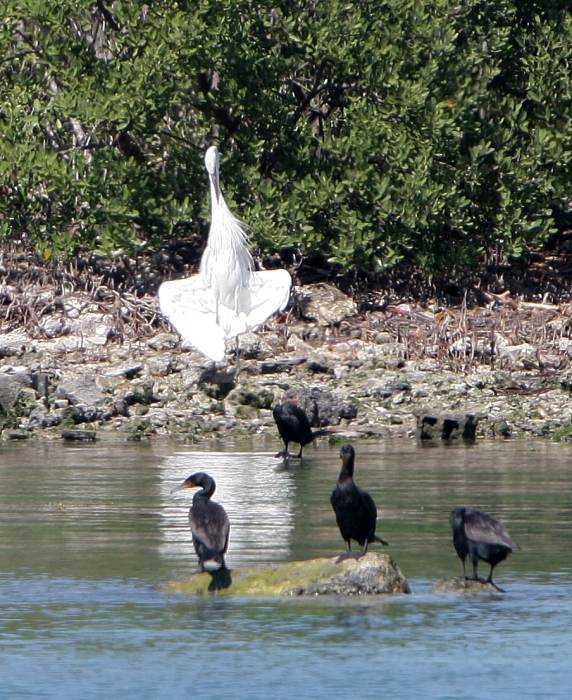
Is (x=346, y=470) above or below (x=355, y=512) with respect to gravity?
above

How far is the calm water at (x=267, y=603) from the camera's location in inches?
356

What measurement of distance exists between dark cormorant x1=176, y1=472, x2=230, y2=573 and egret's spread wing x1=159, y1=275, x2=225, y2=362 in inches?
386

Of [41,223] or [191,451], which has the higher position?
[41,223]

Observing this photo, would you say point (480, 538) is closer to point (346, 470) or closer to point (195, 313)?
point (346, 470)

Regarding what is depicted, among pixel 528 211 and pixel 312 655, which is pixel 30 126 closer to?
pixel 528 211

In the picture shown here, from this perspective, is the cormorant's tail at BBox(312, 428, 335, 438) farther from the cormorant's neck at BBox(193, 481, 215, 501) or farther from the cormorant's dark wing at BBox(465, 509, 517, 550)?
the cormorant's dark wing at BBox(465, 509, 517, 550)

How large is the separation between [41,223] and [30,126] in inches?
52.5

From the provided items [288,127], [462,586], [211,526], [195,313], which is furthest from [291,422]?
[288,127]

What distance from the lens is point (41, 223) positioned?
25.3 m

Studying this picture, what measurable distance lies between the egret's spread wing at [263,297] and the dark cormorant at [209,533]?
35.9 ft

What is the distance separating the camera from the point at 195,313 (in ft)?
72.1

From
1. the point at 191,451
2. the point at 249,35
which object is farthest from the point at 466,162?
the point at 191,451

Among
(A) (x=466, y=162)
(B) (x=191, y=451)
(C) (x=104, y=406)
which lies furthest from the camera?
(A) (x=466, y=162)

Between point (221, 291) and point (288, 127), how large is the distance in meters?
4.18
